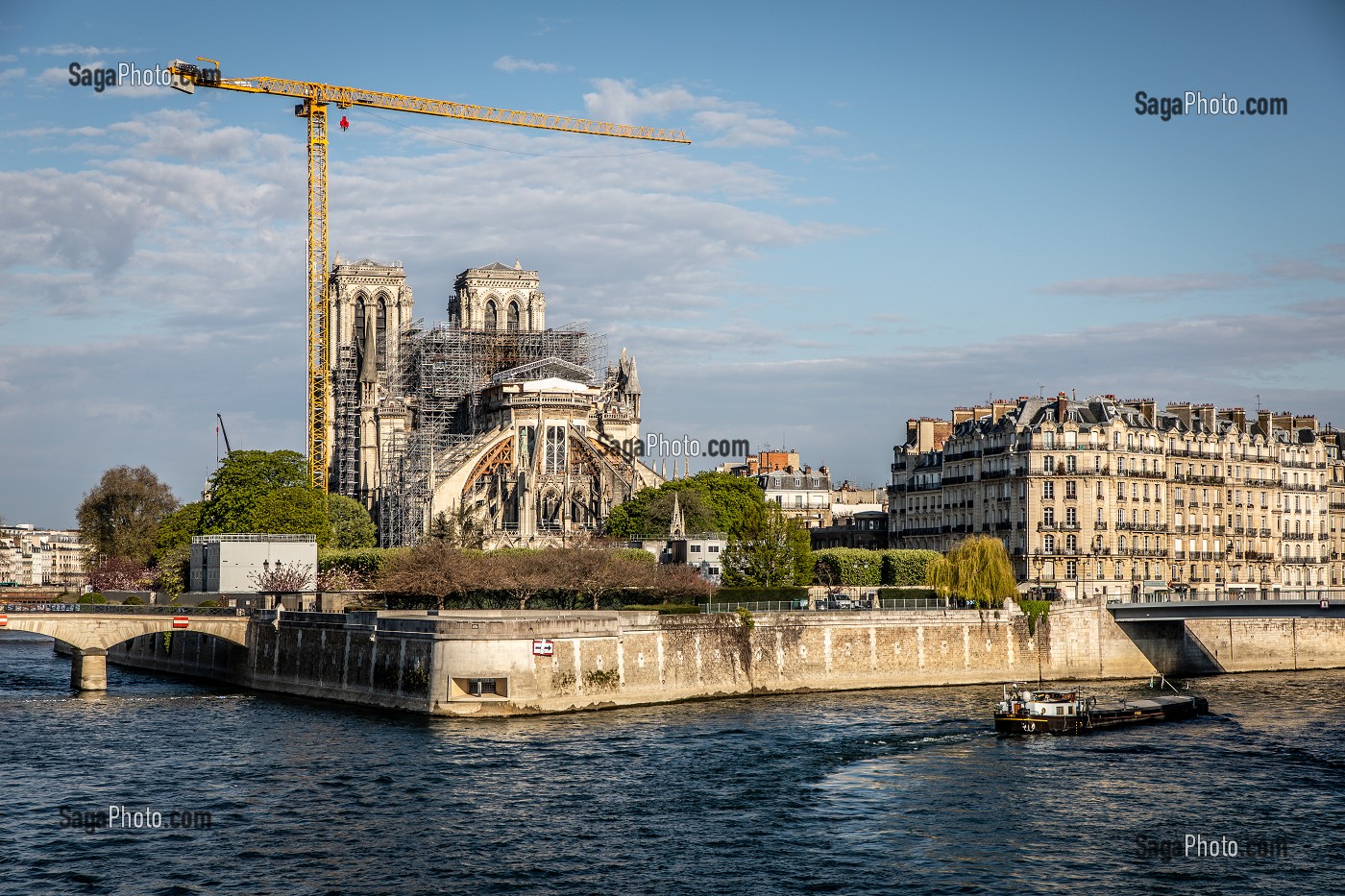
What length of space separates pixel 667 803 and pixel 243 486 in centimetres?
7389

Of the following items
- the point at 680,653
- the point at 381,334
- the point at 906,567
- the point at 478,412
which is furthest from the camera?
the point at 381,334

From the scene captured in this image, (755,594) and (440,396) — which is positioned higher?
(440,396)

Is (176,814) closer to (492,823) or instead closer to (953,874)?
(492,823)

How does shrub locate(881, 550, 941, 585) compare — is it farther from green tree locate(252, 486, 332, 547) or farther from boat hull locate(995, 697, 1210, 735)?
green tree locate(252, 486, 332, 547)

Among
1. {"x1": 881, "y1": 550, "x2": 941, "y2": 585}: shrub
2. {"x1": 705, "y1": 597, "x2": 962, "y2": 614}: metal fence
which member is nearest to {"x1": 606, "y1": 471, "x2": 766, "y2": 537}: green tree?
{"x1": 881, "y1": 550, "x2": 941, "y2": 585}: shrub

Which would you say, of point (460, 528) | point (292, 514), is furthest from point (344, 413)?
point (292, 514)

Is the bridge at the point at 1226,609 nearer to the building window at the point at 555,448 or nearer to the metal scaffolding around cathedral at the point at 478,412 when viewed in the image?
the metal scaffolding around cathedral at the point at 478,412

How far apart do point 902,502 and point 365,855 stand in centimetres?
8690

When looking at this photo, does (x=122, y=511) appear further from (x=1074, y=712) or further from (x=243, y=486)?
(x=1074, y=712)

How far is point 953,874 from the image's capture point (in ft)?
128

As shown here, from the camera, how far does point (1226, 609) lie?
3285 inches

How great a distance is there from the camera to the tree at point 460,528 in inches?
4092

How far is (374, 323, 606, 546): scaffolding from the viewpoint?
5098 inches

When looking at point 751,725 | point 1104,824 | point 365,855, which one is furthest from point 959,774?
point 365,855
